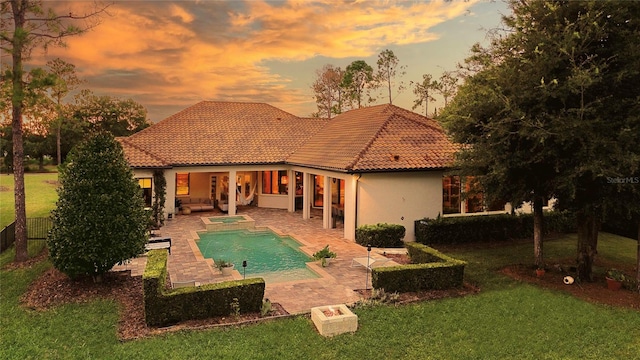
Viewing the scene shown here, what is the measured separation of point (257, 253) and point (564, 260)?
40.5 ft

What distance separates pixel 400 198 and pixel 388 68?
106 ft

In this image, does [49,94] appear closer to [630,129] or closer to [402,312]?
[402,312]

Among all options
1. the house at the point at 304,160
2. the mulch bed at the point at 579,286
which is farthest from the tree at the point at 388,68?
the mulch bed at the point at 579,286

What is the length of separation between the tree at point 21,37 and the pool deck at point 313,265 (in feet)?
16.6

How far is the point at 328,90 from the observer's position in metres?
49.5

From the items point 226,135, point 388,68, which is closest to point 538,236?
point 226,135

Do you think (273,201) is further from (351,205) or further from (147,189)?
(351,205)

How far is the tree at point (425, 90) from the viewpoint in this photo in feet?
150

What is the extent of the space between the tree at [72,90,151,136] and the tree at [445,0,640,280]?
58.1 meters

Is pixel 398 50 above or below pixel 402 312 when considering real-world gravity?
above

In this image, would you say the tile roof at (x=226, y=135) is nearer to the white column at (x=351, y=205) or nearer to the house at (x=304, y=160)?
the house at (x=304, y=160)

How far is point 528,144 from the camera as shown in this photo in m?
12.6

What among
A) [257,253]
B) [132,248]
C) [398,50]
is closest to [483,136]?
[257,253]

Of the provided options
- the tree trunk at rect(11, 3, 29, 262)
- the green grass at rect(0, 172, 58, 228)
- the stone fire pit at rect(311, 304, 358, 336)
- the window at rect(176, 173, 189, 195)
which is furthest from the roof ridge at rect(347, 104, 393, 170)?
the window at rect(176, 173, 189, 195)
